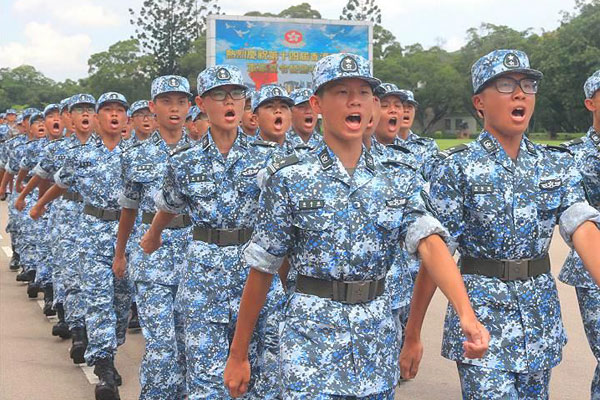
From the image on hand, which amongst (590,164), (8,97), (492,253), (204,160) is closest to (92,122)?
(204,160)

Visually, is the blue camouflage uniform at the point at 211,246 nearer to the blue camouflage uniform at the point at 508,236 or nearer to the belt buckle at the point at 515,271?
the blue camouflage uniform at the point at 508,236

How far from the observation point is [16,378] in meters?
7.70

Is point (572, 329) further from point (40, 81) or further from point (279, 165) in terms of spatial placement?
point (40, 81)

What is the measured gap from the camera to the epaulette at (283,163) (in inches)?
141

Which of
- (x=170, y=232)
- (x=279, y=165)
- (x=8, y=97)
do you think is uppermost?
(x=8, y=97)

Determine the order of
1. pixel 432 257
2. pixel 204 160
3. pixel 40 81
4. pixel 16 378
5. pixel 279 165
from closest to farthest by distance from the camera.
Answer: pixel 432 257 → pixel 279 165 → pixel 204 160 → pixel 16 378 → pixel 40 81

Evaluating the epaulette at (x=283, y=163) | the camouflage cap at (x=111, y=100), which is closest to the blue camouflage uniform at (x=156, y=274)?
the camouflage cap at (x=111, y=100)

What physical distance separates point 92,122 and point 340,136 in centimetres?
579

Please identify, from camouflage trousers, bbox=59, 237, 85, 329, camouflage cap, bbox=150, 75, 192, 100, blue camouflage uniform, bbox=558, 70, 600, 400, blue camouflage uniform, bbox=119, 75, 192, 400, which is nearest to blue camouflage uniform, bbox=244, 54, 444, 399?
blue camouflage uniform, bbox=558, 70, 600, 400

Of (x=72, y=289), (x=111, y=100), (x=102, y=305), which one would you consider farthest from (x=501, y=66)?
(x=72, y=289)

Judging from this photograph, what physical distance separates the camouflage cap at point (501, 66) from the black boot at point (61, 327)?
615 cm

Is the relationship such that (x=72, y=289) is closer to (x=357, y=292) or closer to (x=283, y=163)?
(x=283, y=163)

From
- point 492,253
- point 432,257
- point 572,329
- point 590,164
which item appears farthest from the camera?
point 572,329

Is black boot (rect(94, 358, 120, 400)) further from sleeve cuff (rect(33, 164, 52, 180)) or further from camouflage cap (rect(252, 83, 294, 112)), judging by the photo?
sleeve cuff (rect(33, 164, 52, 180))
